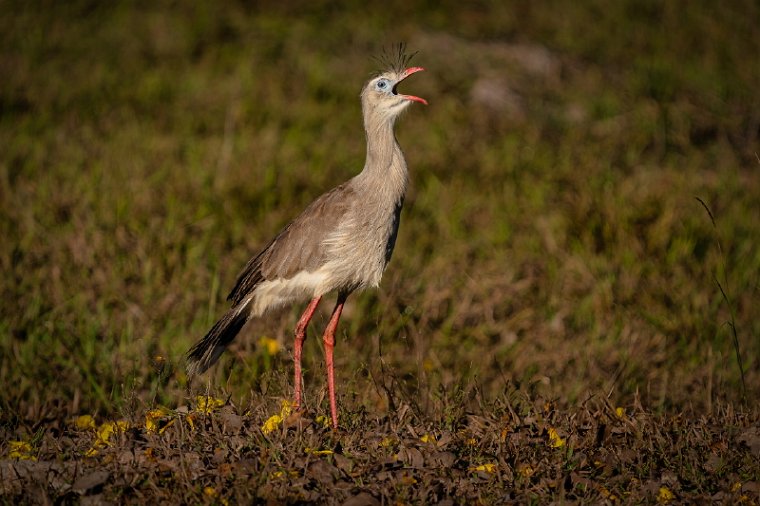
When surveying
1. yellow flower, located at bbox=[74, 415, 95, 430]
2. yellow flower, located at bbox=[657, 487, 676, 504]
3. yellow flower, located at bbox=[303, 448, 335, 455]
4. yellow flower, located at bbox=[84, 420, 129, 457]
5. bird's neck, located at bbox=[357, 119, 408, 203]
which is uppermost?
bird's neck, located at bbox=[357, 119, 408, 203]

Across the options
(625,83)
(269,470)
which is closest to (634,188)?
(625,83)

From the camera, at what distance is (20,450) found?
293cm

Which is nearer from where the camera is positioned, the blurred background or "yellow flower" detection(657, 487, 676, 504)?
"yellow flower" detection(657, 487, 676, 504)

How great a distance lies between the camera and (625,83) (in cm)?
793

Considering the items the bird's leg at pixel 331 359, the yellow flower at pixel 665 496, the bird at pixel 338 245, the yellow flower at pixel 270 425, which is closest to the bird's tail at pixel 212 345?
the bird at pixel 338 245

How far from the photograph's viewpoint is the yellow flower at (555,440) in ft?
9.99

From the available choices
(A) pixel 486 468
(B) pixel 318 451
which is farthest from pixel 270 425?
(A) pixel 486 468

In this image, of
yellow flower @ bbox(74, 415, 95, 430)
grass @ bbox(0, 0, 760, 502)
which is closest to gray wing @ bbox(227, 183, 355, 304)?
grass @ bbox(0, 0, 760, 502)

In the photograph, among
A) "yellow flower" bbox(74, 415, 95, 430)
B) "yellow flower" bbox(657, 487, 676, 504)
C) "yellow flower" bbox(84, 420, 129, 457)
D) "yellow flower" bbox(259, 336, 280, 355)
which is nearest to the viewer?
"yellow flower" bbox(657, 487, 676, 504)

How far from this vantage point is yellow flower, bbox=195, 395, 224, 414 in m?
3.12

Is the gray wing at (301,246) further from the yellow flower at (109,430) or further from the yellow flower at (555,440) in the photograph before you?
the yellow flower at (555,440)

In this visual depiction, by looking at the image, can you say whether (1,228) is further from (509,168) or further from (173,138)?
(509,168)

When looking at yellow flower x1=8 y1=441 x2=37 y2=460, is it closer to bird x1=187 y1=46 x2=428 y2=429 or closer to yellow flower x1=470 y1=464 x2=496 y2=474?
bird x1=187 y1=46 x2=428 y2=429

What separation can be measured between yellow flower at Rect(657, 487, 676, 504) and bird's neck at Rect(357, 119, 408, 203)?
155 centimetres
